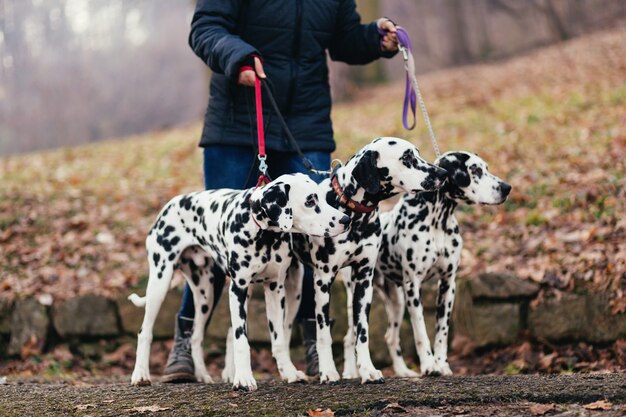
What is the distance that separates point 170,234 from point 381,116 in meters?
10.1

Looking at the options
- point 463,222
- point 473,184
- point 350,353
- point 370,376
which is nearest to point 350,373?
point 350,353

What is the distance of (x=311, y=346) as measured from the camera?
5258 mm

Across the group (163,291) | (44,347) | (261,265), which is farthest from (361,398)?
(44,347)

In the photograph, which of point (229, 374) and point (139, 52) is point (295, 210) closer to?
point (229, 374)

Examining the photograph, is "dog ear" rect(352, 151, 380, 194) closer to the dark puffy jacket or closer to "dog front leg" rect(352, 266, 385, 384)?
"dog front leg" rect(352, 266, 385, 384)

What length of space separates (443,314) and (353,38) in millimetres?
1951

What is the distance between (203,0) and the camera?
198 inches

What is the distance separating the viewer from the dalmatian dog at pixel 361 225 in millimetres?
4426

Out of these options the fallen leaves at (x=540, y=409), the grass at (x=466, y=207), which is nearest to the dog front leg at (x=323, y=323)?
the fallen leaves at (x=540, y=409)

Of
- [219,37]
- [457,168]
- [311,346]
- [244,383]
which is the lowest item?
[244,383]

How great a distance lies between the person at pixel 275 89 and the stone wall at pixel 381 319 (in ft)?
5.73

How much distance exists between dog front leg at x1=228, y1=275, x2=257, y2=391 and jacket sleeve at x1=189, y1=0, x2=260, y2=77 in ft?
4.18

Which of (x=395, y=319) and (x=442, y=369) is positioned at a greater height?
(x=395, y=319)

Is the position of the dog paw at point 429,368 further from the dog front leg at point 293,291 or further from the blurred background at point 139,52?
the blurred background at point 139,52
